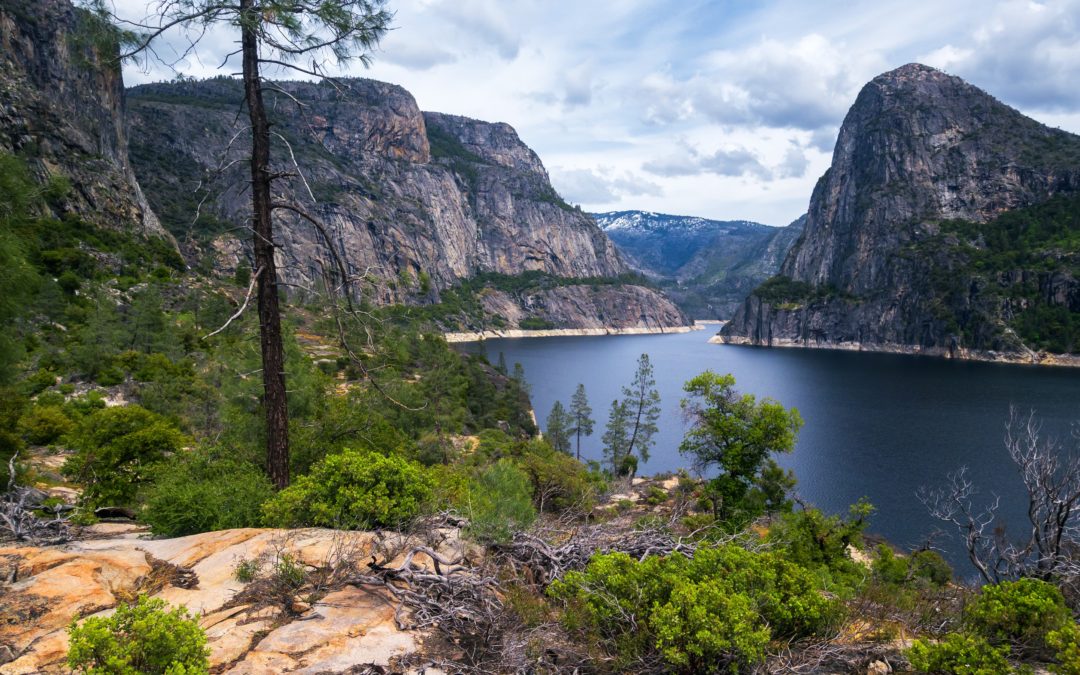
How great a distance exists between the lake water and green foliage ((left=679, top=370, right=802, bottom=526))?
19.8 m

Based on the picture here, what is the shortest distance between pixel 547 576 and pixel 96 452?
11435 mm

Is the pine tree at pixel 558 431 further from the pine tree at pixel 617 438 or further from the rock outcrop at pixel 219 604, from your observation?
the rock outcrop at pixel 219 604

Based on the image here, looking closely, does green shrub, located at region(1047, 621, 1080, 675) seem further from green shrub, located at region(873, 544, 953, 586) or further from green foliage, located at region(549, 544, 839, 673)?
green shrub, located at region(873, 544, 953, 586)

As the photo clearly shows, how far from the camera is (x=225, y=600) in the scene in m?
6.42

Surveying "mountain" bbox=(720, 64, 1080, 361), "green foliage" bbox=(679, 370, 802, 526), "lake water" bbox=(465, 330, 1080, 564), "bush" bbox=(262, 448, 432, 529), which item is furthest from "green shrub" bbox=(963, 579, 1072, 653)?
"mountain" bbox=(720, 64, 1080, 361)

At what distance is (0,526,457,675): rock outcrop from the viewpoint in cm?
532

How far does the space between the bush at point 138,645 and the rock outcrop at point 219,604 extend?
3.15 ft

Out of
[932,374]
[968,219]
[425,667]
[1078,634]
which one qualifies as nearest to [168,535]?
[425,667]

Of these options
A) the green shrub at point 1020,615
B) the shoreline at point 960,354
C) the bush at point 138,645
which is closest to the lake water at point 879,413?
the shoreline at point 960,354

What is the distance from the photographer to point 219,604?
20.8 feet

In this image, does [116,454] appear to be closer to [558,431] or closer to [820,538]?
[820,538]

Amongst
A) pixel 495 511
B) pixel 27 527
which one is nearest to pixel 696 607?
pixel 495 511

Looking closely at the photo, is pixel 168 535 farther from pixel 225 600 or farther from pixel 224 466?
pixel 225 600

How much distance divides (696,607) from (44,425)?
2386 centimetres
